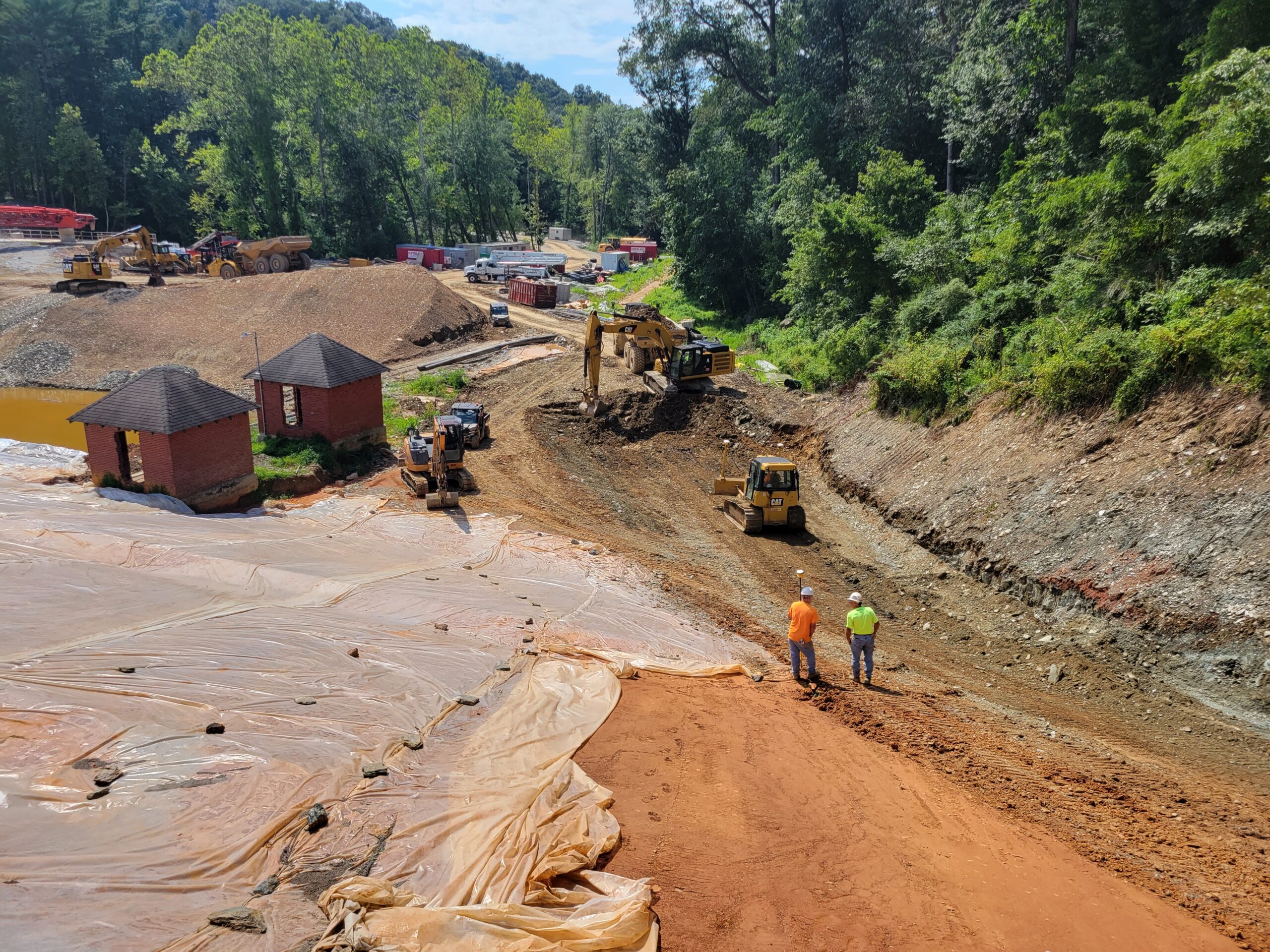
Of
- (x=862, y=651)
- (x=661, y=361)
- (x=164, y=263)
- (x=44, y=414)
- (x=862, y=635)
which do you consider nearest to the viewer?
(x=862, y=635)

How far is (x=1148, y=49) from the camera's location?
88.2 ft

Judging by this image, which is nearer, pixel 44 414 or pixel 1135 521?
pixel 1135 521

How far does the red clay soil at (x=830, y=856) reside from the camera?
24.5ft

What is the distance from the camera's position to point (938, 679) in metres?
14.5

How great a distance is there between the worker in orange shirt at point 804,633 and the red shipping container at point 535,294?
42432mm

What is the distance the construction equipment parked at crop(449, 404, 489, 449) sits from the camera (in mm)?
26609

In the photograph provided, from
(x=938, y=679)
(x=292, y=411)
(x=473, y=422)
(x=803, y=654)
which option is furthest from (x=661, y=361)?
(x=803, y=654)

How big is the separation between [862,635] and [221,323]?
135 ft

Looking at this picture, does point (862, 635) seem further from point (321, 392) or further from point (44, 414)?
point (44, 414)

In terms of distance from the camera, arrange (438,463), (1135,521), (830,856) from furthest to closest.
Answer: (438,463) < (1135,521) < (830,856)

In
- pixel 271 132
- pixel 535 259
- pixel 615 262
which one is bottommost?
pixel 535 259

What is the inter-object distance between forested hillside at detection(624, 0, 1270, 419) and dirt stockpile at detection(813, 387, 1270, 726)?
105 cm

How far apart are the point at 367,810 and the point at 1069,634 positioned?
13500 millimetres

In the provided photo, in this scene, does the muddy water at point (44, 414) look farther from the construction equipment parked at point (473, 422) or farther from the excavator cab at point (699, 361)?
the excavator cab at point (699, 361)
